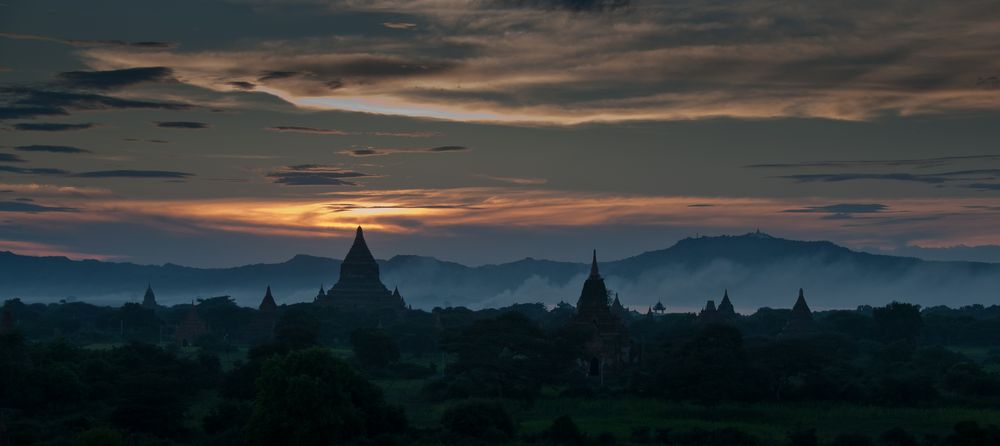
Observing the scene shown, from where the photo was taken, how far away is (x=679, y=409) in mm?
81188

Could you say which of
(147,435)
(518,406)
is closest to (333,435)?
(147,435)

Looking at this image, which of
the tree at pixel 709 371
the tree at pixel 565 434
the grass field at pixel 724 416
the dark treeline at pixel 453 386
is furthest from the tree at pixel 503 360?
the tree at pixel 565 434

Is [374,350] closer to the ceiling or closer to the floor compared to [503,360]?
closer to the ceiling

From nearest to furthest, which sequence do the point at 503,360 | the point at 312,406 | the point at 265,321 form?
the point at 312,406 < the point at 503,360 < the point at 265,321

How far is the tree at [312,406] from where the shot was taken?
61.2 metres

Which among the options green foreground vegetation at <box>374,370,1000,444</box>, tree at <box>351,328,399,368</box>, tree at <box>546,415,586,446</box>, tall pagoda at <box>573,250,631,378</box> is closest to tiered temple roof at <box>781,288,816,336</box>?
tall pagoda at <box>573,250,631,378</box>

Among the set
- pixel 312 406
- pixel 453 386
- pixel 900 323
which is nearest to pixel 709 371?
pixel 453 386

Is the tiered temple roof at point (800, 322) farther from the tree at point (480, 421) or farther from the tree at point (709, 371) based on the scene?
the tree at point (480, 421)

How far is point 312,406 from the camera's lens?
61625 mm

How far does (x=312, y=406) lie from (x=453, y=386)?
26245 mm

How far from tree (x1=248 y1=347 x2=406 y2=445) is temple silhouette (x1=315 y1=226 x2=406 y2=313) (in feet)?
406

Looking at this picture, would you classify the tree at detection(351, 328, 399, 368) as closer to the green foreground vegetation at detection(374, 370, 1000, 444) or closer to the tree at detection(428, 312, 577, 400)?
the tree at detection(428, 312, 577, 400)

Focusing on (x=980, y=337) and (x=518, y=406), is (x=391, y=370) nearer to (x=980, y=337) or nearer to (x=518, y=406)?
(x=518, y=406)

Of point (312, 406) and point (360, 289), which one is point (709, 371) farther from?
point (360, 289)
